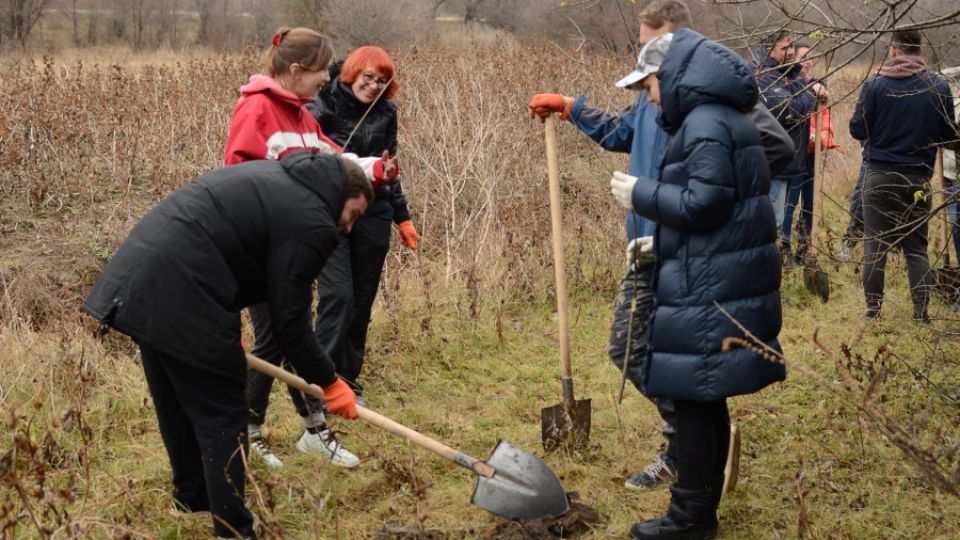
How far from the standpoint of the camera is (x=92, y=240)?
288 inches

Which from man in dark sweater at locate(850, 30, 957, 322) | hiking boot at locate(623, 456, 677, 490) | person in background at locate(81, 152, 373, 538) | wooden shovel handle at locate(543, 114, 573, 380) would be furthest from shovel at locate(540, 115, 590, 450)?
man in dark sweater at locate(850, 30, 957, 322)

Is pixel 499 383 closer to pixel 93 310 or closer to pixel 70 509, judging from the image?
pixel 70 509

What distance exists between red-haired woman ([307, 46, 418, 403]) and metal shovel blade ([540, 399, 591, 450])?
1.05 meters

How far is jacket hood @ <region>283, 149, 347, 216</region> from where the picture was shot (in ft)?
9.83

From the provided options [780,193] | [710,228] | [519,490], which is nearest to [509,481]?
[519,490]

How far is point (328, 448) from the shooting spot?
410 centimetres

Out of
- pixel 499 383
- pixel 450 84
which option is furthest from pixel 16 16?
pixel 499 383

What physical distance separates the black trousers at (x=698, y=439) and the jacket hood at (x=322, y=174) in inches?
54.5

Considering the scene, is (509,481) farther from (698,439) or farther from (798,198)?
(798,198)

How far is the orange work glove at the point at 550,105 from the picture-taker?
14.0 ft

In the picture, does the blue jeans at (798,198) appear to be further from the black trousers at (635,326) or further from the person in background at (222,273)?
the person in background at (222,273)

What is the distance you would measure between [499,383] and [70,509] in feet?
8.15

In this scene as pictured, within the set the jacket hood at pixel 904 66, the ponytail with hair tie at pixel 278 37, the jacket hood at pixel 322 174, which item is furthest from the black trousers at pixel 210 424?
the jacket hood at pixel 904 66

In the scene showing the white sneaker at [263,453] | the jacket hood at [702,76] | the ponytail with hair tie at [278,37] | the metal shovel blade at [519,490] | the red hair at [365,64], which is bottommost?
the white sneaker at [263,453]
